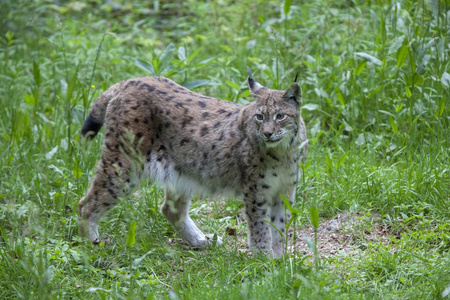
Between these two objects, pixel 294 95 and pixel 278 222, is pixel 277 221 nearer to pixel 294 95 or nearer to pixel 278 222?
pixel 278 222

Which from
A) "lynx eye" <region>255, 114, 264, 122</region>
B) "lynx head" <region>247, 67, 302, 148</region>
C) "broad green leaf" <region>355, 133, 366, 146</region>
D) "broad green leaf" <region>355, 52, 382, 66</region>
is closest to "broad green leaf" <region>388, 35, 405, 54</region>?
"broad green leaf" <region>355, 52, 382, 66</region>

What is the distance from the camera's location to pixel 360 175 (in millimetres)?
5527

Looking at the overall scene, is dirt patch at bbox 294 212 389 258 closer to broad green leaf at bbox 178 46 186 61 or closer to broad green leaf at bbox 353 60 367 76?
broad green leaf at bbox 353 60 367 76

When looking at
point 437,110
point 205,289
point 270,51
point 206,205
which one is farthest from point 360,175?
point 270,51

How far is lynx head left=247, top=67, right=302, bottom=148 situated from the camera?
4707 mm

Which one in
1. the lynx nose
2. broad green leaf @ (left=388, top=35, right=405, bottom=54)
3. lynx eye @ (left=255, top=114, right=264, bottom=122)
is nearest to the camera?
the lynx nose

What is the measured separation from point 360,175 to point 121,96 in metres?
2.27

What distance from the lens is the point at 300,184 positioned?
562 cm

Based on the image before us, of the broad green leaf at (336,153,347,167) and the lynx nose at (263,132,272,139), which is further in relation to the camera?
the broad green leaf at (336,153,347,167)

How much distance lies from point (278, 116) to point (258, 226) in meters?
0.91

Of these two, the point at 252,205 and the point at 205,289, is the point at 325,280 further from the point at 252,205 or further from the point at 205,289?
the point at 252,205

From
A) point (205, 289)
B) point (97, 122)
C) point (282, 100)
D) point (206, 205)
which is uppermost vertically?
point (282, 100)

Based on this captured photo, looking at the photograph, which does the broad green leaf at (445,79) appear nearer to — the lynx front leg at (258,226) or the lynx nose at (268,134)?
the lynx nose at (268,134)

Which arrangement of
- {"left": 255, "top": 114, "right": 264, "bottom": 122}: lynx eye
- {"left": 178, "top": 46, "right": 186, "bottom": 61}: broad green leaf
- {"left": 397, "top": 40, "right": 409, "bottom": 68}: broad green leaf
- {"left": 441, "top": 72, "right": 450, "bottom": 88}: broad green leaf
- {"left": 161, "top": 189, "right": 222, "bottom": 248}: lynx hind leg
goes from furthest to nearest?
{"left": 178, "top": 46, "right": 186, "bottom": 61}: broad green leaf < {"left": 397, "top": 40, "right": 409, "bottom": 68}: broad green leaf < {"left": 441, "top": 72, "right": 450, "bottom": 88}: broad green leaf < {"left": 161, "top": 189, "right": 222, "bottom": 248}: lynx hind leg < {"left": 255, "top": 114, "right": 264, "bottom": 122}: lynx eye
